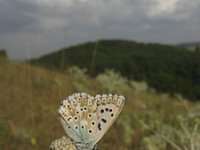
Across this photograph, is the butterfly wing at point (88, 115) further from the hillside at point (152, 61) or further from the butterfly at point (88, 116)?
the hillside at point (152, 61)

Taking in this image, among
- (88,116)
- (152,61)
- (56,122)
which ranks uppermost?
(88,116)

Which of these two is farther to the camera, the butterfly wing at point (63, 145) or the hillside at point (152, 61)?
the hillside at point (152, 61)

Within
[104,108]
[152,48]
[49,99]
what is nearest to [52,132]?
[49,99]

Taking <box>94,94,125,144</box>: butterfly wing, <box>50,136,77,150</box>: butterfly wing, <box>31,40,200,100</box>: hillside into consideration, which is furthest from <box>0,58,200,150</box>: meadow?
<box>31,40,200,100</box>: hillside

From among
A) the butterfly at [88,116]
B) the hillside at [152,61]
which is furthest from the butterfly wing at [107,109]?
the hillside at [152,61]

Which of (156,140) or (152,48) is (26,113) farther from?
(152,48)

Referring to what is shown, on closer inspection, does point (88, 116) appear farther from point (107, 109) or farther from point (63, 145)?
point (63, 145)

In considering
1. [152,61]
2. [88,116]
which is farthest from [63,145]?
[152,61]

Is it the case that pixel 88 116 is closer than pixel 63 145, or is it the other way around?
pixel 63 145

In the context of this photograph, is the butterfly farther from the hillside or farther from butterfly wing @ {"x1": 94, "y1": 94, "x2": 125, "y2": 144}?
the hillside
